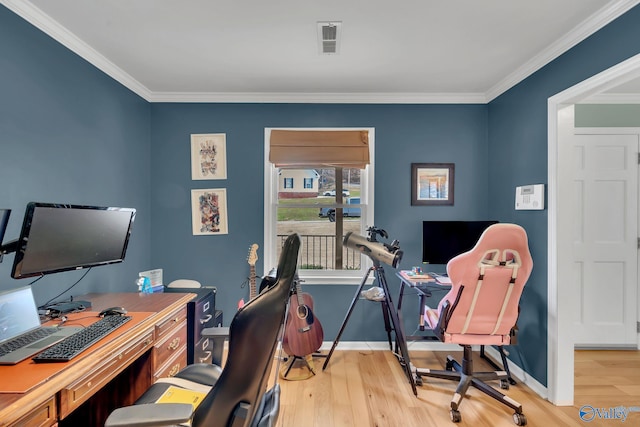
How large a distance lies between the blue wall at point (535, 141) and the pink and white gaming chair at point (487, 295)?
0.45 metres

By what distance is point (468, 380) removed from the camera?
2217 mm

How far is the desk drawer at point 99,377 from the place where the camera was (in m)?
1.14

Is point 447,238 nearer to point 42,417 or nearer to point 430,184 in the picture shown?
point 430,184

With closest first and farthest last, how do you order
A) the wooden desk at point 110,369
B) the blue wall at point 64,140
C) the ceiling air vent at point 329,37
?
the wooden desk at point 110,369, the blue wall at point 64,140, the ceiling air vent at point 329,37

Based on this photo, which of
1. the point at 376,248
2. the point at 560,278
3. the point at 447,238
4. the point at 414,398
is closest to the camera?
the point at 560,278

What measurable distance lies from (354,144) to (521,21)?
5.20 feet

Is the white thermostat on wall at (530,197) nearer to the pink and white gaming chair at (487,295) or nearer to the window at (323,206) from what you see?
the pink and white gaming chair at (487,295)

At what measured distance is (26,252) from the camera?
1.45 m

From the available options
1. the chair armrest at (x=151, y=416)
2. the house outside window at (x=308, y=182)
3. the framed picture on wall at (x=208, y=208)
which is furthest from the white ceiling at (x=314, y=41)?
the chair armrest at (x=151, y=416)

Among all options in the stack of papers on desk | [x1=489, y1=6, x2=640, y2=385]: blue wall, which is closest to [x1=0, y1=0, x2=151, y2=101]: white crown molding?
the stack of papers on desk

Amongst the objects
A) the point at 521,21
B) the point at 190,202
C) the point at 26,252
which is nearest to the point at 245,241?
the point at 190,202

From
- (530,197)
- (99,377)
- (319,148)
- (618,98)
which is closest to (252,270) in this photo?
(319,148)

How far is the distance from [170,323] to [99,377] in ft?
2.08

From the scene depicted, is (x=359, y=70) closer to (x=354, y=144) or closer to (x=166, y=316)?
(x=354, y=144)
